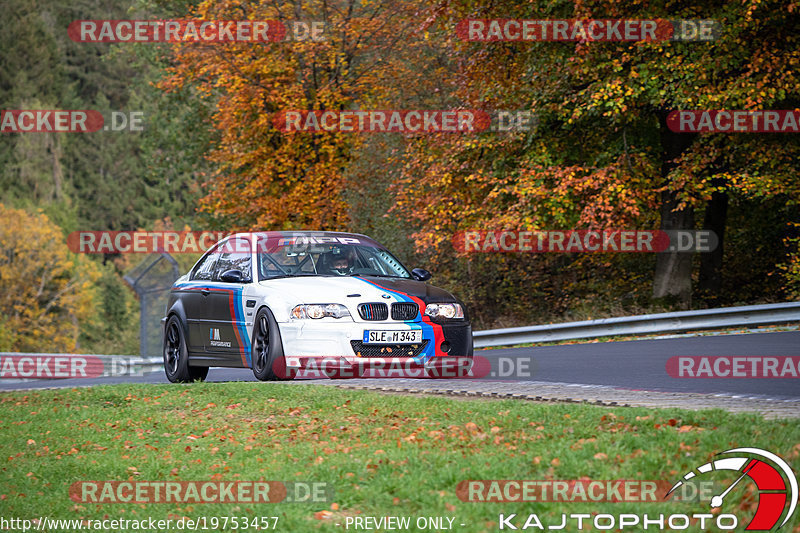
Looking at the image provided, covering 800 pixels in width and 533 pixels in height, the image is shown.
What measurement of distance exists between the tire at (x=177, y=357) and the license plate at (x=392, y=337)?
3.29 metres

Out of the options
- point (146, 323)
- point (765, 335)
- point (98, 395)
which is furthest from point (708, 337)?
point (146, 323)

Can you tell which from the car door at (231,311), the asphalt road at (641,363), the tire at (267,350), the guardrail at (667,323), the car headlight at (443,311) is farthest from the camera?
the guardrail at (667,323)

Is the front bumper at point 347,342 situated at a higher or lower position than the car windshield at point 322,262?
lower

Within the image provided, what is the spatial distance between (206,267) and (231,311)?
147 cm

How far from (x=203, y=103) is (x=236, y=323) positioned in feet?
92.4

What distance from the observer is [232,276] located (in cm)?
1253

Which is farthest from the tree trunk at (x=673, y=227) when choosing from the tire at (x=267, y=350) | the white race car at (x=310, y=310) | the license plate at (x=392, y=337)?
the tire at (x=267, y=350)

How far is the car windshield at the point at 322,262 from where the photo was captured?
12617mm

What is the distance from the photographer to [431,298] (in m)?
11.9

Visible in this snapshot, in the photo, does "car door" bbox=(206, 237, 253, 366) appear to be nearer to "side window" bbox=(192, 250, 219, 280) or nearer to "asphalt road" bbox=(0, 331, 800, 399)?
"side window" bbox=(192, 250, 219, 280)

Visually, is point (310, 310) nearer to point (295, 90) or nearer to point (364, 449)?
point (364, 449)

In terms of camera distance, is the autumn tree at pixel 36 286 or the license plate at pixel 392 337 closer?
the license plate at pixel 392 337

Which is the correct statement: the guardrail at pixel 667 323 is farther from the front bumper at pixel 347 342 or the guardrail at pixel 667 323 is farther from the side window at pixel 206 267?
the front bumper at pixel 347 342

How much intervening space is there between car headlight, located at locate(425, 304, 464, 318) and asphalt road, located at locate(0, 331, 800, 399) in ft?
4.54
